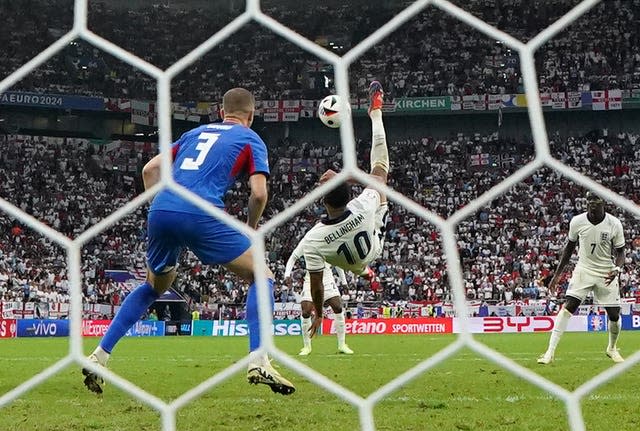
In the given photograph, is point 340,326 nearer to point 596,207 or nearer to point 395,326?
point 596,207

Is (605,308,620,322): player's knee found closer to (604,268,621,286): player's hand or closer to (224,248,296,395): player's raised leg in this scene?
(604,268,621,286): player's hand

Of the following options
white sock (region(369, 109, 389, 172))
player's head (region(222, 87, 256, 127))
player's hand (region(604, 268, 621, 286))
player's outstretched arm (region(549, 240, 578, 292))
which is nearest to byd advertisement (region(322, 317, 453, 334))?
player's hand (region(604, 268, 621, 286))

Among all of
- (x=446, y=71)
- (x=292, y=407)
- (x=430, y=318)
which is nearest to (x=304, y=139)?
(x=446, y=71)

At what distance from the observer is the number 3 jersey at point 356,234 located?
5.61 m

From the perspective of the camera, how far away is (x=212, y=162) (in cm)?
339

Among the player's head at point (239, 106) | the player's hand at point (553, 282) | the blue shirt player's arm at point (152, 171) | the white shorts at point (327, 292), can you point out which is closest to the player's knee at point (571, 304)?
the player's hand at point (553, 282)

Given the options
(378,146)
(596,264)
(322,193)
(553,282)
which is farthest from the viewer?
(596,264)

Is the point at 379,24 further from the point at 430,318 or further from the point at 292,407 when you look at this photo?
the point at 292,407

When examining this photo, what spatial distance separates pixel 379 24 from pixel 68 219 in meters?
12.9

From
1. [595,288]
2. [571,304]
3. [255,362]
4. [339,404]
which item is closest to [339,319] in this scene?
[571,304]

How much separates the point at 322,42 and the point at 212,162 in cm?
2415

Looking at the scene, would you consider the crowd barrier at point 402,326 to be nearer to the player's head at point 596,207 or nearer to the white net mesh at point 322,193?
the player's head at point 596,207

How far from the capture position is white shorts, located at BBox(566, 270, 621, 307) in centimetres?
659

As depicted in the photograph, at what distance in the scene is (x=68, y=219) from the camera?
18.8m
